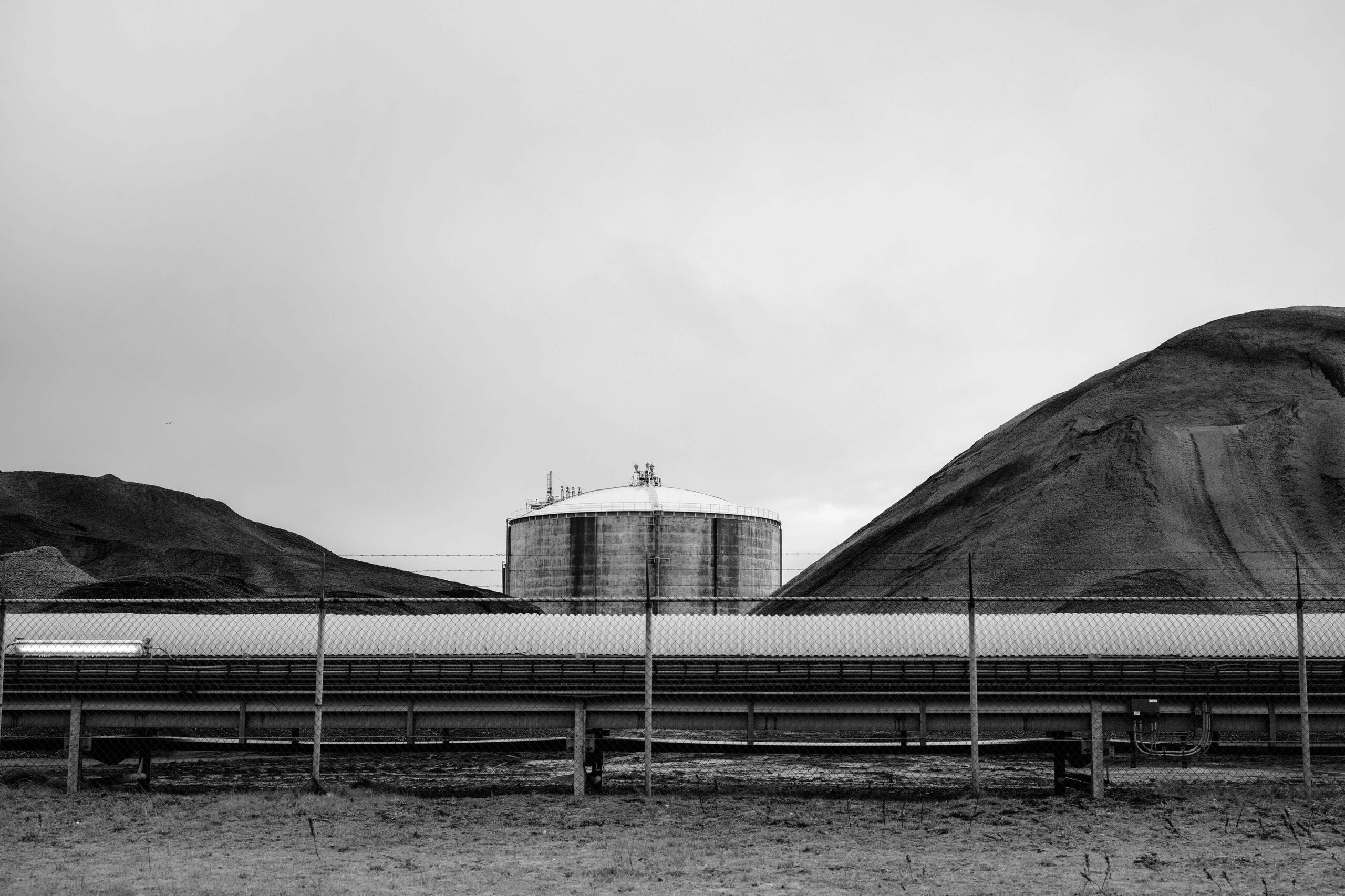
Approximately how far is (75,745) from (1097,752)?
15.6 m

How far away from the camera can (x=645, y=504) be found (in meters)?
69.2

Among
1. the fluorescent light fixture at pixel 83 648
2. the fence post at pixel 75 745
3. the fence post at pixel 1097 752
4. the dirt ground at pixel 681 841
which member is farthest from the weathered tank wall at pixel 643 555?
the fence post at pixel 1097 752

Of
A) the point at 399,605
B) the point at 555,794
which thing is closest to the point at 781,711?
the point at 555,794

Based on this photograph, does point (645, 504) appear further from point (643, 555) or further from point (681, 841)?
point (681, 841)

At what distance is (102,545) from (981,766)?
7583 centimetres

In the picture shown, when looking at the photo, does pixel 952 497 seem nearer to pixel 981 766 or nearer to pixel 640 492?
pixel 640 492

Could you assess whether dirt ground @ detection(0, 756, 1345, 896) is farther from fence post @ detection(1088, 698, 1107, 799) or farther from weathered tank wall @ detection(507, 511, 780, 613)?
weathered tank wall @ detection(507, 511, 780, 613)

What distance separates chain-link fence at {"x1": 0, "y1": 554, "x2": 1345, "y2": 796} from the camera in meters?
20.2

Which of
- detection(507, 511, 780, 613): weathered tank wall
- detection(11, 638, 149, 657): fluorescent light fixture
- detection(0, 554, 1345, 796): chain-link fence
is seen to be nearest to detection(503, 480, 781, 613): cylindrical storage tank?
detection(507, 511, 780, 613): weathered tank wall

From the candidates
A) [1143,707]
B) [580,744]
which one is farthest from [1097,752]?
[580,744]

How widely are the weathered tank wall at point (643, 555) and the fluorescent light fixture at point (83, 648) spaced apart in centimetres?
4130

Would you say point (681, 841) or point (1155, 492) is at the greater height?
point (1155, 492)

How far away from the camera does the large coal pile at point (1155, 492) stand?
58969mm

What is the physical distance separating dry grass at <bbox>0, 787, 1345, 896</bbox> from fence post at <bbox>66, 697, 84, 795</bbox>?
33 cm
